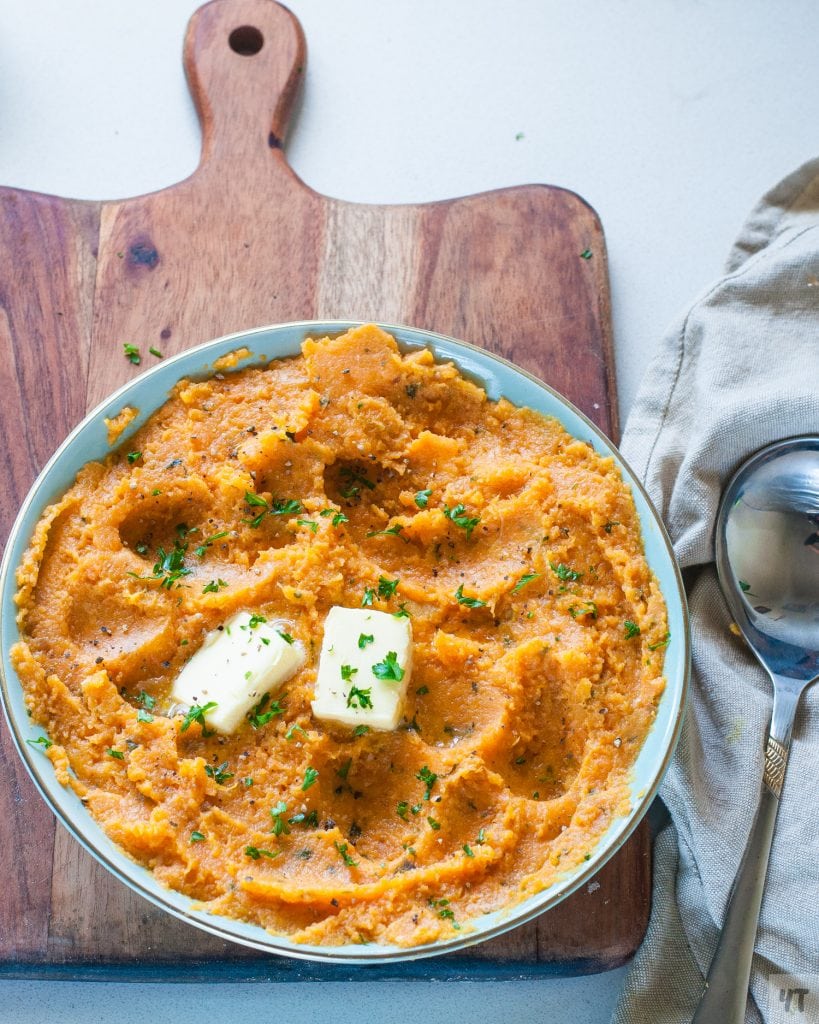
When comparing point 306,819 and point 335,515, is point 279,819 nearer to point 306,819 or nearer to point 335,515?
point 306,819

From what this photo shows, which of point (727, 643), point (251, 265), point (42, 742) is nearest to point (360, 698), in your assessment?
point (42, 742)

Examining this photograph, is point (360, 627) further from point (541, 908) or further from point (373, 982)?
point (373, 982)

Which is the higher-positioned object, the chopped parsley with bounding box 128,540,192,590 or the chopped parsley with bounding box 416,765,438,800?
the chopped parsley with bounding box 128,540,192,590

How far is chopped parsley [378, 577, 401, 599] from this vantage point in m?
3.09

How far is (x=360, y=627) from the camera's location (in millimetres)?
2959

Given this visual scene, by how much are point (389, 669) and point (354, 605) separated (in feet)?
0.84

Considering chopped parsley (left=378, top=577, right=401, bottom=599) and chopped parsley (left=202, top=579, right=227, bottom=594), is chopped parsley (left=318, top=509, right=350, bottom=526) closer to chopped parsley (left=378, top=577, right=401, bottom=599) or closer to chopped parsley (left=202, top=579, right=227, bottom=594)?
chopped parsley (left=378, top=577, right=401, bottom=599)

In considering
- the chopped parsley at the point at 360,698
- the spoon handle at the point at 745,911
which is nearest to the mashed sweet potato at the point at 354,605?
the chopped parsley at the point at 360,698

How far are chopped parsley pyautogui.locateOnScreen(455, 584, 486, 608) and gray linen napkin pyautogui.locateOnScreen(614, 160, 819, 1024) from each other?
2.61ft

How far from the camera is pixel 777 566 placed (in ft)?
11.4

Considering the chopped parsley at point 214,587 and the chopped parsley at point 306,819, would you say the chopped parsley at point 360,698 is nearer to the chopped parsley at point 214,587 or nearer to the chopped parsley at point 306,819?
the chopped parsley at point 306,819

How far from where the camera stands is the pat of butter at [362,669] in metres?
2.93

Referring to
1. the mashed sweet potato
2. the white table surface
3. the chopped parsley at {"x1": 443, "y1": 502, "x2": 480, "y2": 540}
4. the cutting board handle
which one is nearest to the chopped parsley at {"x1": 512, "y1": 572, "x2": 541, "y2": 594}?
the mashed sweet potato

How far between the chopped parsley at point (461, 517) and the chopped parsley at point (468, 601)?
0.19 meters
